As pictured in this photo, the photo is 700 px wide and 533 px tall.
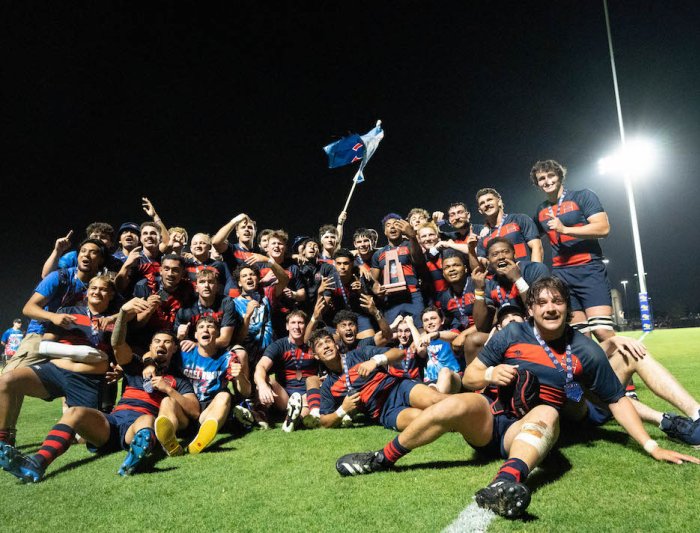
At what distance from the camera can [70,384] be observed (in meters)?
4.83

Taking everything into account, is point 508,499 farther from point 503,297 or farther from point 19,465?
point 19,465

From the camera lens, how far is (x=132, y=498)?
10.2ft

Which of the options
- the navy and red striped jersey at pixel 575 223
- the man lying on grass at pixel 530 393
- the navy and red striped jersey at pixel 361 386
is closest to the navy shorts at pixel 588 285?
the navy and red striped jersey at pixel 575 223

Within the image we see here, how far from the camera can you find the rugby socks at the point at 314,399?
5.34 metres

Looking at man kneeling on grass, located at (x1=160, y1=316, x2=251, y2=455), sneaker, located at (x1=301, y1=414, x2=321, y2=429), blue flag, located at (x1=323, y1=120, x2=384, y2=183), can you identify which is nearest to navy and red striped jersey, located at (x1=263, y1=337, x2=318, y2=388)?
man kneeling on grass, located at (x1=160, y1=316, x2=251, y2=455)

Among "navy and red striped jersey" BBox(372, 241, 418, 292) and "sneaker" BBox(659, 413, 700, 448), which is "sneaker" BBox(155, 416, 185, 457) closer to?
"navy and red striped jersey" BBox(372, 241, 418, 292)

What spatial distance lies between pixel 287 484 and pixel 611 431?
3.09 m

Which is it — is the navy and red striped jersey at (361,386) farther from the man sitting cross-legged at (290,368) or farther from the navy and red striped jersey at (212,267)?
the navy and red striped jersey at (212,267)

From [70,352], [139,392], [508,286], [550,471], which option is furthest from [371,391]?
[70,352]

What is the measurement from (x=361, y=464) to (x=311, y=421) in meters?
2.14

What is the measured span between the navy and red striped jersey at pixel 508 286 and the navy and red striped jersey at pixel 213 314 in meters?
3.40

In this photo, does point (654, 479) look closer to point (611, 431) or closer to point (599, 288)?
point (611, 431)

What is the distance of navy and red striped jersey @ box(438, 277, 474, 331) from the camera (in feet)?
20.2

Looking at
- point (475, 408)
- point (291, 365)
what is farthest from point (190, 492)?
point (291, 365)
